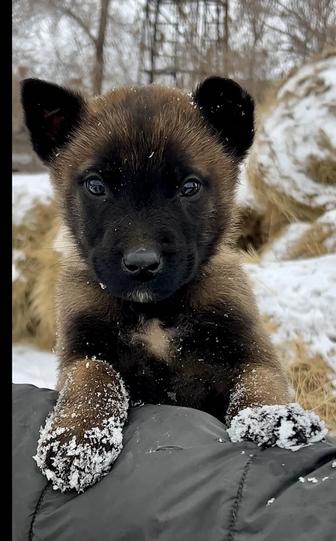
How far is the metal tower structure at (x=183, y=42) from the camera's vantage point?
9203 mm

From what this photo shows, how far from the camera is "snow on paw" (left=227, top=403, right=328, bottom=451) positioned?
5.26 ft

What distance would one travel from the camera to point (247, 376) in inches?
87.9

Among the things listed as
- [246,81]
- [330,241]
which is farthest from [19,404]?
[246,81]

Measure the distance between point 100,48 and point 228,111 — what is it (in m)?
8.86

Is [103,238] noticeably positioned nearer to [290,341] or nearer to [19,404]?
[19,404]

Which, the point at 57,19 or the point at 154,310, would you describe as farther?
the point at 57,19

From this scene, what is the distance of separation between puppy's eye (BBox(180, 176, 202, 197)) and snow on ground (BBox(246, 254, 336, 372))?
2641 mm

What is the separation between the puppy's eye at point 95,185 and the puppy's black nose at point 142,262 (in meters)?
0.35

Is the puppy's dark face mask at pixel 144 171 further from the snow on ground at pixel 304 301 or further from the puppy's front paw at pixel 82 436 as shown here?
the snow on ground at pixel 304 301

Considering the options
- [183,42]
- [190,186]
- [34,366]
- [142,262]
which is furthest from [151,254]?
[183,42]

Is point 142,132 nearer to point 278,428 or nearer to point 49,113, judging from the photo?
point 49,113

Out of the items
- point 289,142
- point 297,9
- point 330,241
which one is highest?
point 297,9

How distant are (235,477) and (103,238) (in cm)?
107

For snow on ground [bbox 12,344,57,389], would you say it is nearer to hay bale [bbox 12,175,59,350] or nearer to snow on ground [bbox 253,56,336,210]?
hay bale [bbox 12,175,59,350]
